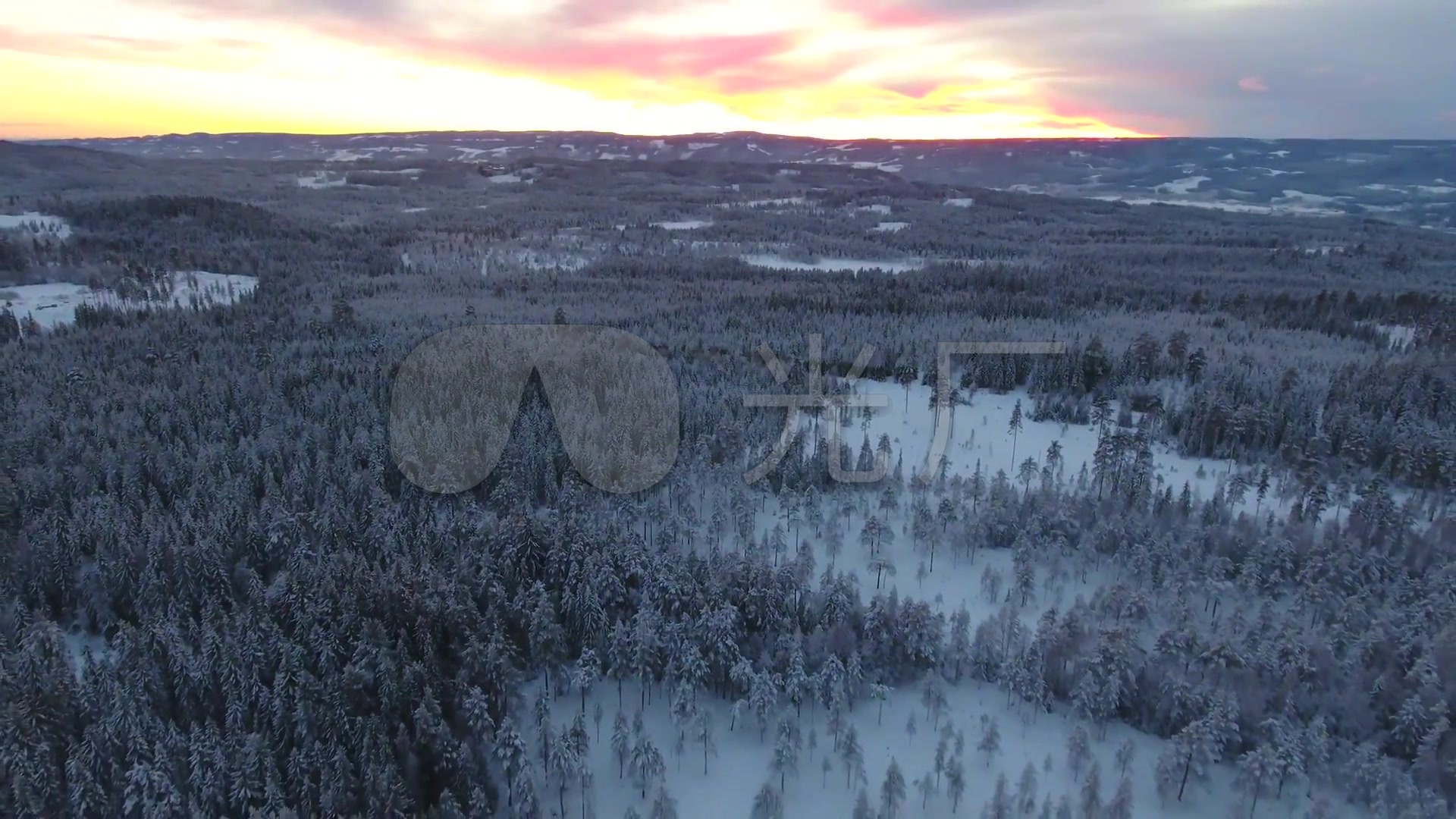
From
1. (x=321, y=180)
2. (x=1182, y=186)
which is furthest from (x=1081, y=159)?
(x=321, y=180)

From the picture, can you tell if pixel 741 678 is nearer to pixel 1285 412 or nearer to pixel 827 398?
pixel 827 398

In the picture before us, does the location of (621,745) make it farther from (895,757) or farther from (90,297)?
(90,297)

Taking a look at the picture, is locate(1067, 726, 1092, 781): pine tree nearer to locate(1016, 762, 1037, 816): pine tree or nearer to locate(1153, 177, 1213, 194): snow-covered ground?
locate(1016, 762, 1037, 816): pine tree

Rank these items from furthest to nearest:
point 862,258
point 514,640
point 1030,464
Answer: point 862,258, point 1030,464, point 514,640

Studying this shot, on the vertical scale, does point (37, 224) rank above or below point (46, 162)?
below

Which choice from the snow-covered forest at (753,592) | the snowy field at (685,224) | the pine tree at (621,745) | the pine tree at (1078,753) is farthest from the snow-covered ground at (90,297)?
the pine tree at (1078,753)

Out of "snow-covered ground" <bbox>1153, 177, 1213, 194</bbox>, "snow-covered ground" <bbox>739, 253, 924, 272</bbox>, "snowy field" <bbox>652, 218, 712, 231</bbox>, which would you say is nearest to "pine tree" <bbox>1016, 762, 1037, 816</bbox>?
"snow-covered ground" <bbox>739, 253, 924, 272</bbox>

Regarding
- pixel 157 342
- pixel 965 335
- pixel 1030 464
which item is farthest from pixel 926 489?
pixel 157 342
